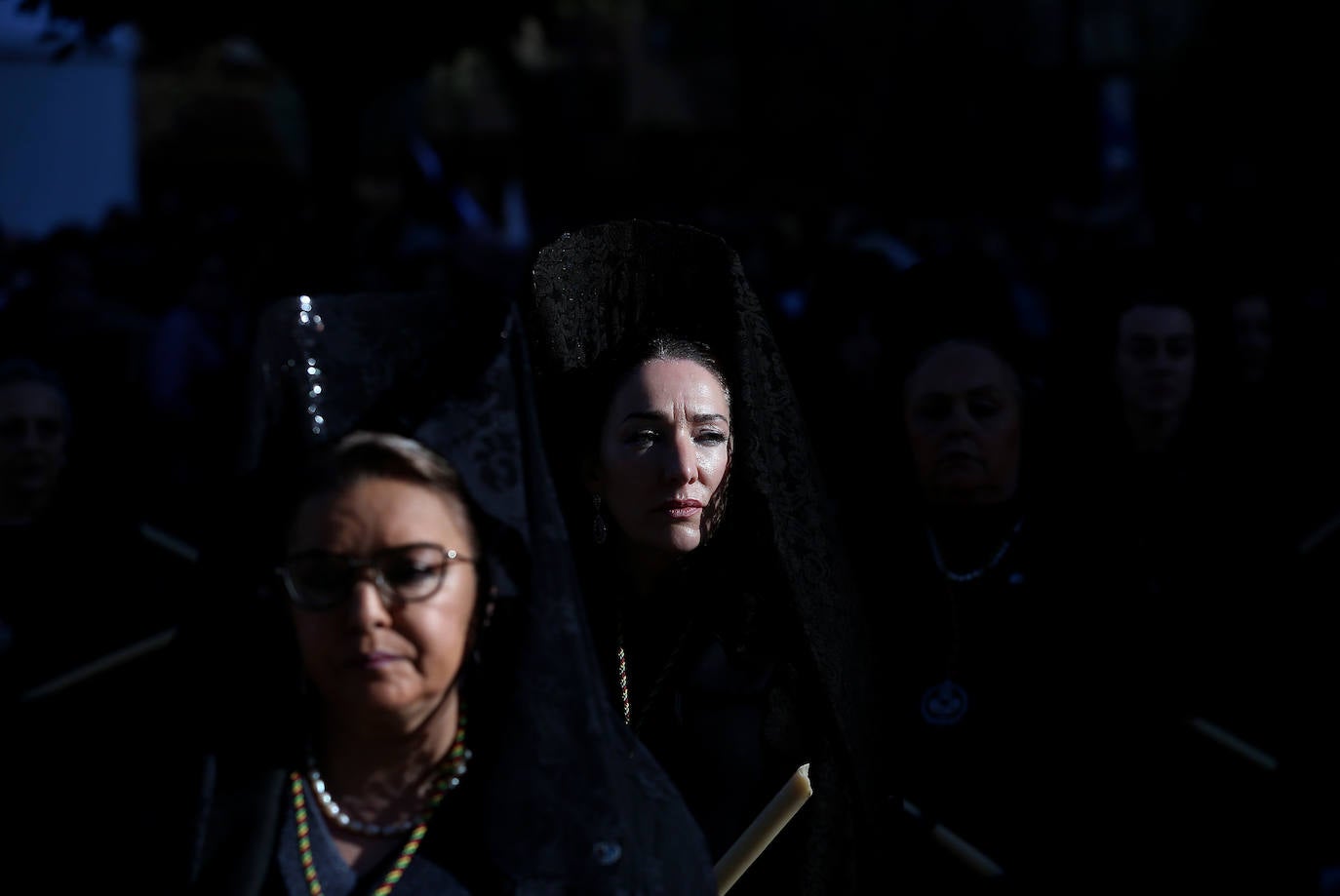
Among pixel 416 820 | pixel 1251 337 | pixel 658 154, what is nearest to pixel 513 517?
pixel 416 820

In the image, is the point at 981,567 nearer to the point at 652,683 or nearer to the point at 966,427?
the point at 966,427

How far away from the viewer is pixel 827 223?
1023 cm

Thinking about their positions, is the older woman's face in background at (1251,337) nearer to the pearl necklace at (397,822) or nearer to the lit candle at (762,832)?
the lit candle at (762,832)

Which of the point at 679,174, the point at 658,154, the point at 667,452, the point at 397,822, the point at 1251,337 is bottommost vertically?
the point at 397,822

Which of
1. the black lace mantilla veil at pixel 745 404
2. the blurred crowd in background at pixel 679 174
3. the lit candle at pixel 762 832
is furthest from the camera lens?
the blurred crowd in background at pixel 679 174

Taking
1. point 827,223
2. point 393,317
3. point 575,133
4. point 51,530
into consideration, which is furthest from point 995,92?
point 393,317

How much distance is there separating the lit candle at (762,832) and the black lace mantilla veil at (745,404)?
178 mm

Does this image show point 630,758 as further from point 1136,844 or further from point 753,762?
point 1136,844

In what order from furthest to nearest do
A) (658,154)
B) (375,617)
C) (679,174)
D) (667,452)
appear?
1. (658,154)
2. (679,174)
3. (667,452)
4. (375,617)

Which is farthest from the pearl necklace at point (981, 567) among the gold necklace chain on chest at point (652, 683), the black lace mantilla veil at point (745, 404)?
the gold necklace chain on chest at point (652, 683)

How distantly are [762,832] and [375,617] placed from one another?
91 centimetres

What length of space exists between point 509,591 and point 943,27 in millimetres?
24041

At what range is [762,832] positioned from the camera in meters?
2.83

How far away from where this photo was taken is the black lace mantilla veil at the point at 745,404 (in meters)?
3.04
